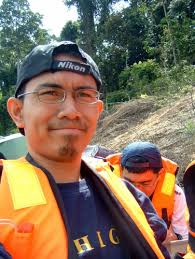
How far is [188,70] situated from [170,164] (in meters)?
8.92

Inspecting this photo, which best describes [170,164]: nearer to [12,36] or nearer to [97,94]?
[97,94]

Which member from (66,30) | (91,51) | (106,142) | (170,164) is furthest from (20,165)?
(66,30)

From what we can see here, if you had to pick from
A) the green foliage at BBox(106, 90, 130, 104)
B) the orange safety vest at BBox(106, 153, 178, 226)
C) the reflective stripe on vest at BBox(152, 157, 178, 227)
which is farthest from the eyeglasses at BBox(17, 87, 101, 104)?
the green foliage at BBox(106, 90, 130, 104)

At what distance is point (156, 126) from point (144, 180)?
7563mm

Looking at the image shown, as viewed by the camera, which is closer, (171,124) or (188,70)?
(171,124)

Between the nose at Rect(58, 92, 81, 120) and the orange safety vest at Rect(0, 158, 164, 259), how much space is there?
18cm

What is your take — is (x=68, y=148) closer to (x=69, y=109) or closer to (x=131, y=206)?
(x=69, y=109)

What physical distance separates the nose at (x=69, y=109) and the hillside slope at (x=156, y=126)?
219 inches

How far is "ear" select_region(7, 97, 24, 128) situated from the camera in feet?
4.61

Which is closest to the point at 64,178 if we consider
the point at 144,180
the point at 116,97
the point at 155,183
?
the point at 144,180

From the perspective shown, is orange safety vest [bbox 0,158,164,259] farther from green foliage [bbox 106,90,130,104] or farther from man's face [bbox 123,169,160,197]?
green foliage [bbox 106,90,130,104]

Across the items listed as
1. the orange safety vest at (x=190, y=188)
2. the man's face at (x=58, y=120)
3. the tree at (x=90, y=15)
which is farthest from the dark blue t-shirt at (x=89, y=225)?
the tree at (x=90, y=15)

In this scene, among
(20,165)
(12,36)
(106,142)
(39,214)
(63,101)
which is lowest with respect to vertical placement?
(106,142)

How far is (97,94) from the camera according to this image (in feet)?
4.63
